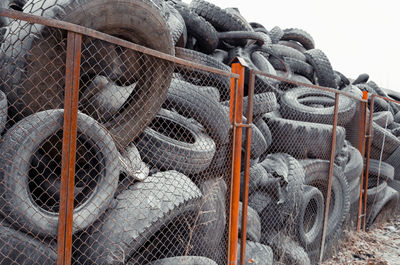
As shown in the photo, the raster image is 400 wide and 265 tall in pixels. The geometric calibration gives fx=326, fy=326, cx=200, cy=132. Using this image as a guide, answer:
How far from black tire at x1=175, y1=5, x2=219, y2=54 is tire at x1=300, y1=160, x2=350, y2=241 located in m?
2.13

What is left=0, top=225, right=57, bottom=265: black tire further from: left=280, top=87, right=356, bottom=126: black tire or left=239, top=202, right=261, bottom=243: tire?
left=280, top=87, right=356, bottom=126: black tire

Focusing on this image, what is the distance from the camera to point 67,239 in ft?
5.11

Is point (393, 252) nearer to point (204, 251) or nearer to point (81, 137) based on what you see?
point (204, 251)

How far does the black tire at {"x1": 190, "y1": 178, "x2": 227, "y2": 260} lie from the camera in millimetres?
Answer: 2393

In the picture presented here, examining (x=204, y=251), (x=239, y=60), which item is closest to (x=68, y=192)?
(x=204, y=251)

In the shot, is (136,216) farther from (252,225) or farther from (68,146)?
(252,225)

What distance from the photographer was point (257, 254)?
2.76 meters

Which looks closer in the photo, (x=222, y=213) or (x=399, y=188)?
(x=222, y=213)

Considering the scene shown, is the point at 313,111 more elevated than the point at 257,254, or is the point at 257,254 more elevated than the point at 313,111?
the point at 313,111

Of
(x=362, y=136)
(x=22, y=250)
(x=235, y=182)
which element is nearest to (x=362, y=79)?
(x=362, y=136)

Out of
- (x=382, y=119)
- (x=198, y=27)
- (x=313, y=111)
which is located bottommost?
(x=382, y=119)

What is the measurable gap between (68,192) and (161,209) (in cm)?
65

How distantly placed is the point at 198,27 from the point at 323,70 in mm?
2630

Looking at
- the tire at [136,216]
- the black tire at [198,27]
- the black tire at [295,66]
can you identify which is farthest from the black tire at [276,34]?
the tire at [136,216]
